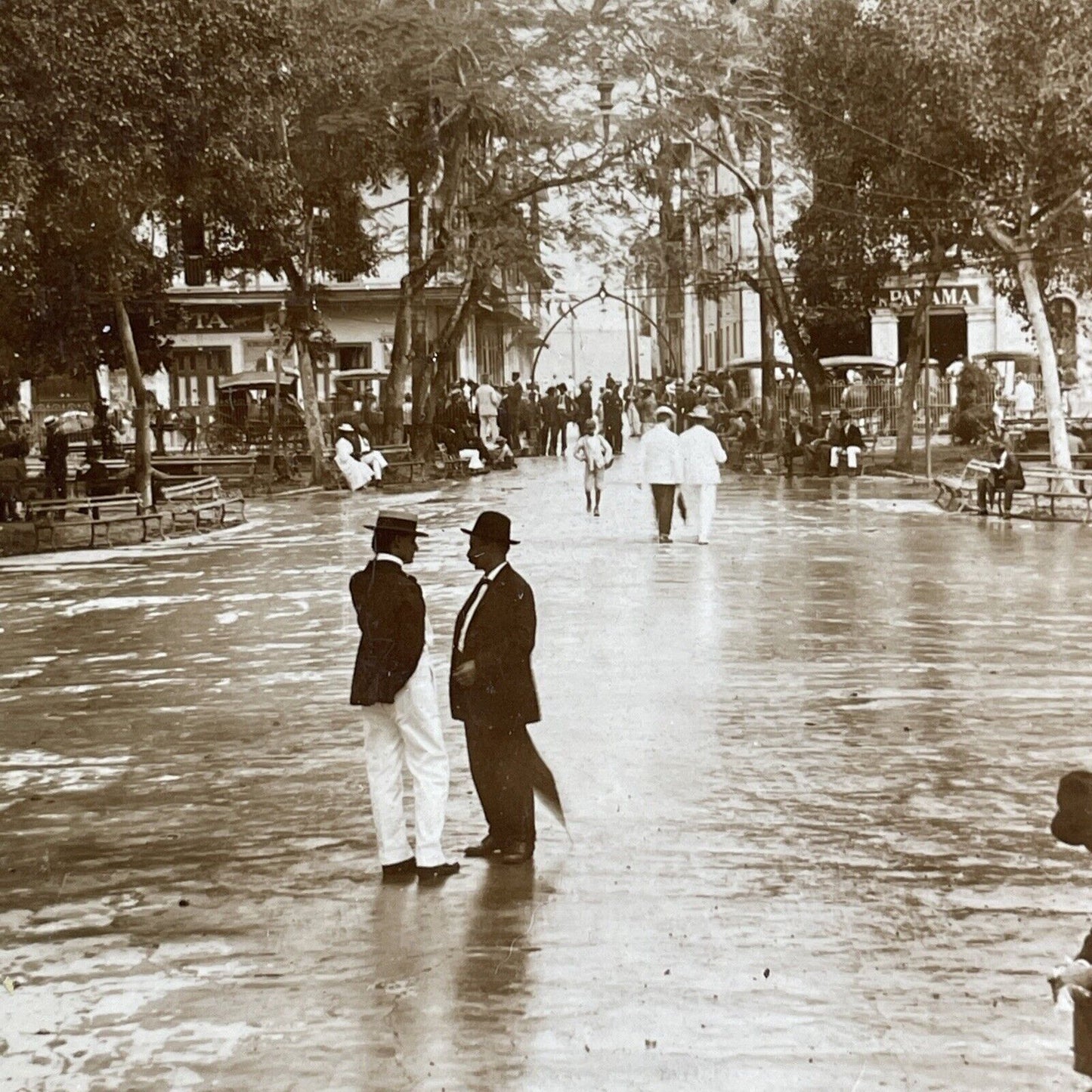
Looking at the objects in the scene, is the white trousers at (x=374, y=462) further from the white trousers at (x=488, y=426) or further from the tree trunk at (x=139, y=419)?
the white trousers at (x=488, y=426)

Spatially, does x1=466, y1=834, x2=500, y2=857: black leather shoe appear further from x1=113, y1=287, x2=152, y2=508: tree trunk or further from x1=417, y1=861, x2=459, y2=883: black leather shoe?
x1=113, y1=287, x2=152, y2=508: tree trunk

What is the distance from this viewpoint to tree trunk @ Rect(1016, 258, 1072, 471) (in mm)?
28703

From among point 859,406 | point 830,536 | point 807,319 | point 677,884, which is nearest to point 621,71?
point 807,319

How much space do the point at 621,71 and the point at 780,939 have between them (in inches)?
1381

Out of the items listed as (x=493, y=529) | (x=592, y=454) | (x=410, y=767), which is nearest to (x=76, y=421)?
(x=592, y=454)

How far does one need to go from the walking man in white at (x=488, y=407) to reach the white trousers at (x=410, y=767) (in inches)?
1699

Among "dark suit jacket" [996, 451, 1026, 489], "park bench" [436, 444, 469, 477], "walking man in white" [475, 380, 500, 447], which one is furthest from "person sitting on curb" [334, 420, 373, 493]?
"walking man in white" [475, 380, 500, 447]

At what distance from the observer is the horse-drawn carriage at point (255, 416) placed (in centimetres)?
4512

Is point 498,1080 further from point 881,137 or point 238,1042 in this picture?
point 881,137

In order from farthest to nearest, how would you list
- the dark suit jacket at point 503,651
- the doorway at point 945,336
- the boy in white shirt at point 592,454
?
1. the doorway at point 945,336
2. the boy in white shirt at point 592,454
3. the dark suit jacket at point 503,651

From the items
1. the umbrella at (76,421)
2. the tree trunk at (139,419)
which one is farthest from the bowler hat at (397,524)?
the umbrella at (76,421)

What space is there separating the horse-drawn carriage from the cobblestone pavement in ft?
95.0

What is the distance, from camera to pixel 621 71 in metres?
40.0

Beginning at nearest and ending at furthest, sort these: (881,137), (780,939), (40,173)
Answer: (780,939) < (40,173) < (881,137)
